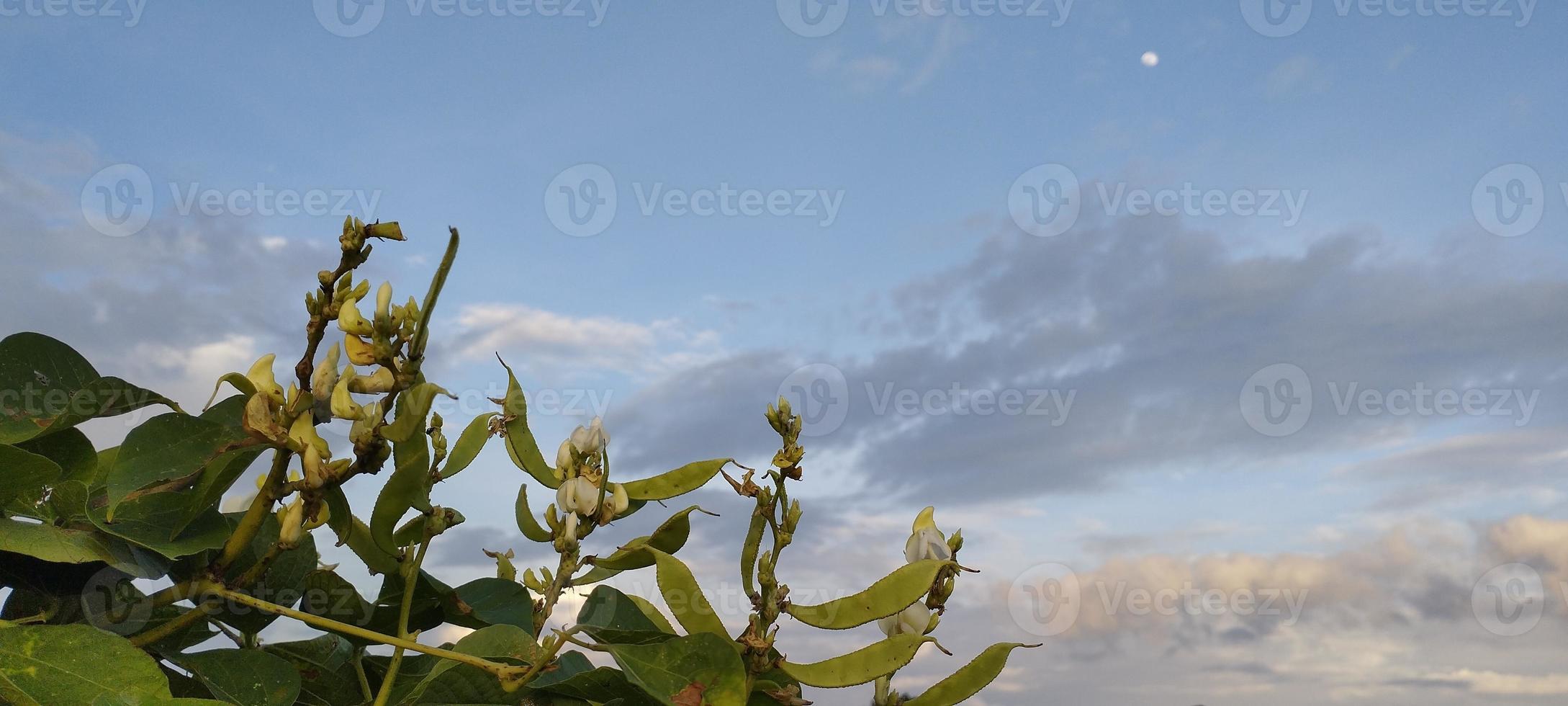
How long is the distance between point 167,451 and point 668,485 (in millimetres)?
637

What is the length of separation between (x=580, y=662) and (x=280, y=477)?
0.44 m

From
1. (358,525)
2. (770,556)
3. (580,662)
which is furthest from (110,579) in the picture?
(770,556)

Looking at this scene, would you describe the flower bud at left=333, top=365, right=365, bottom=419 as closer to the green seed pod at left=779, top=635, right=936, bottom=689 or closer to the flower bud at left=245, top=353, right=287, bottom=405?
the flower bud at left=245, top=353, right=287, bottom=405

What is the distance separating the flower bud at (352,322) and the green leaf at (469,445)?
0.32m

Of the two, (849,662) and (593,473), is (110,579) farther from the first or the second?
(849,662)

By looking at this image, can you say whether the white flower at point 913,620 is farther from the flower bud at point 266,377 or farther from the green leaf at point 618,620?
the flower bud at point 266,377

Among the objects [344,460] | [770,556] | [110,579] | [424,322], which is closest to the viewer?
[424,322]

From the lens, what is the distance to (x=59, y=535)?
1377 mm

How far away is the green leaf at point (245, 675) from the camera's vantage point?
4.55 ft

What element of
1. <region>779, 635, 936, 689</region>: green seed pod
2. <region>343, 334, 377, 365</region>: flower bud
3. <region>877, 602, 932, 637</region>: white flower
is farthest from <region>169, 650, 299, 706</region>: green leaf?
<region>877, 602, 932, 637</region>: white flower

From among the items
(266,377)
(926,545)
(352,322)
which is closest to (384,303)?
(352,322)

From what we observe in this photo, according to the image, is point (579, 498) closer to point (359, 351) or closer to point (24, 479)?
point (359, 351)

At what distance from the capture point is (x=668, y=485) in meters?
1.58

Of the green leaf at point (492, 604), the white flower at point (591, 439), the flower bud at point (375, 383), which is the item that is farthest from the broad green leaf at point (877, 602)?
the flower bud at point (375, 383)
